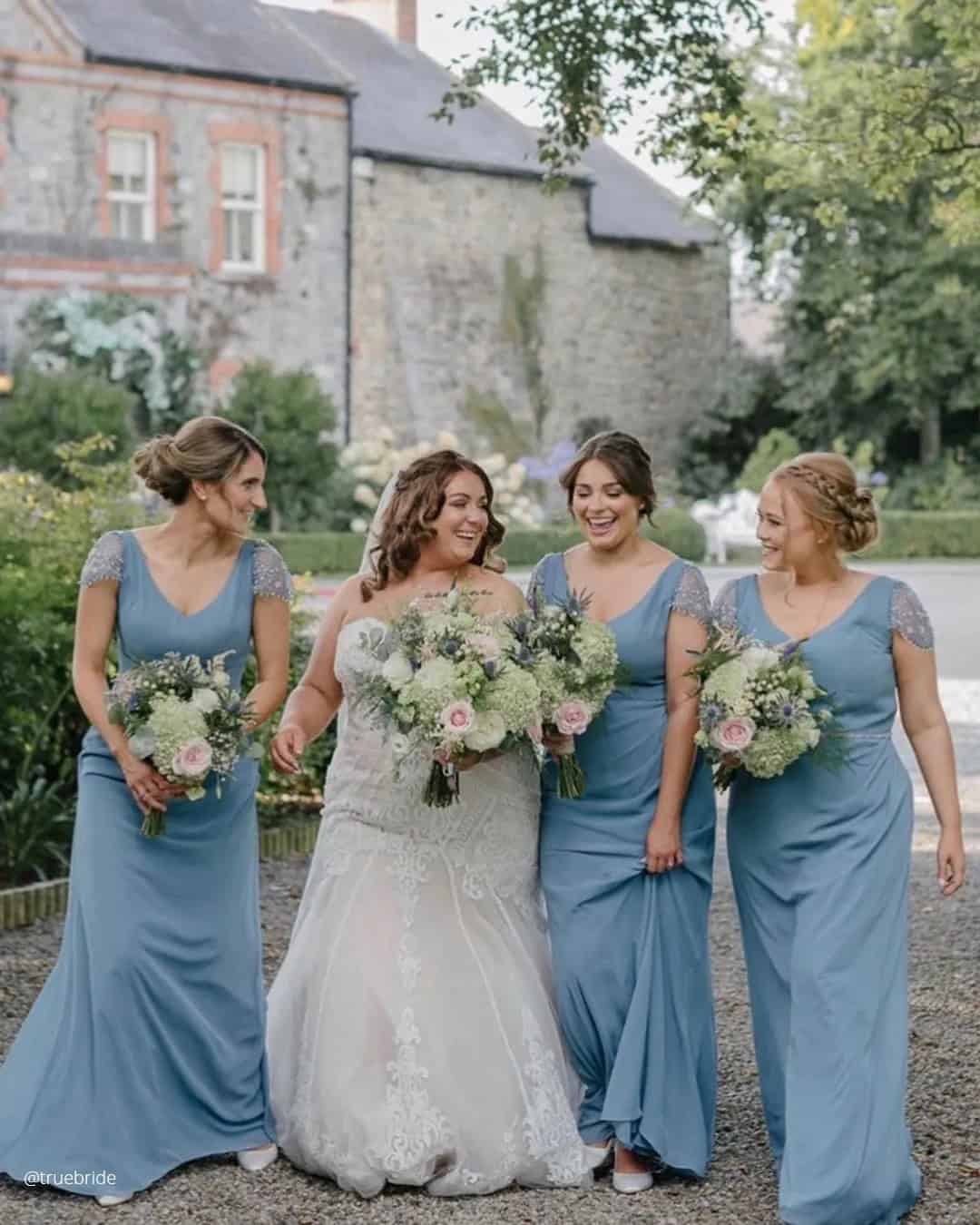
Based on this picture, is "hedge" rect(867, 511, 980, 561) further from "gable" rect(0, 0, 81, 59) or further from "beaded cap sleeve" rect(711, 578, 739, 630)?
"beaded cap sleeve" rect(711, 578, 739, 630)

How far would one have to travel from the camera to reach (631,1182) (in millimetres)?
5223

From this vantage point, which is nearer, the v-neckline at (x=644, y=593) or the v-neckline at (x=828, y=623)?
the v-neckline at (x=828, y=623)

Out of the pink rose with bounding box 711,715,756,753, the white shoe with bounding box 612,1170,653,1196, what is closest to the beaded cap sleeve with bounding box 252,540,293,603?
the pink rose with bounding box 711,715,756,753

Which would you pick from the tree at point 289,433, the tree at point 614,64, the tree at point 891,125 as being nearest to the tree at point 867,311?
the tree at point 289,433

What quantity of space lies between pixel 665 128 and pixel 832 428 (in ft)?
104

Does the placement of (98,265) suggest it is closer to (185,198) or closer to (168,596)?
(185,198)

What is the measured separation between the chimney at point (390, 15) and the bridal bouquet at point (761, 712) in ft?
127

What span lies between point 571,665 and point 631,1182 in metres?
1.29

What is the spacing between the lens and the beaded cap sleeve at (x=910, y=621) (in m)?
5.12

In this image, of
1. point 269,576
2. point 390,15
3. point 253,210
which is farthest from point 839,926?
point 390,15

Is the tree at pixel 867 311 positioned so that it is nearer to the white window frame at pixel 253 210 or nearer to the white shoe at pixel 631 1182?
the white window frame at pixel 253 210

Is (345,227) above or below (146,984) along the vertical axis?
above

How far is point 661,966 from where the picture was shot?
5367 mm

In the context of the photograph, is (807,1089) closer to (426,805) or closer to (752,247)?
(426,805)
